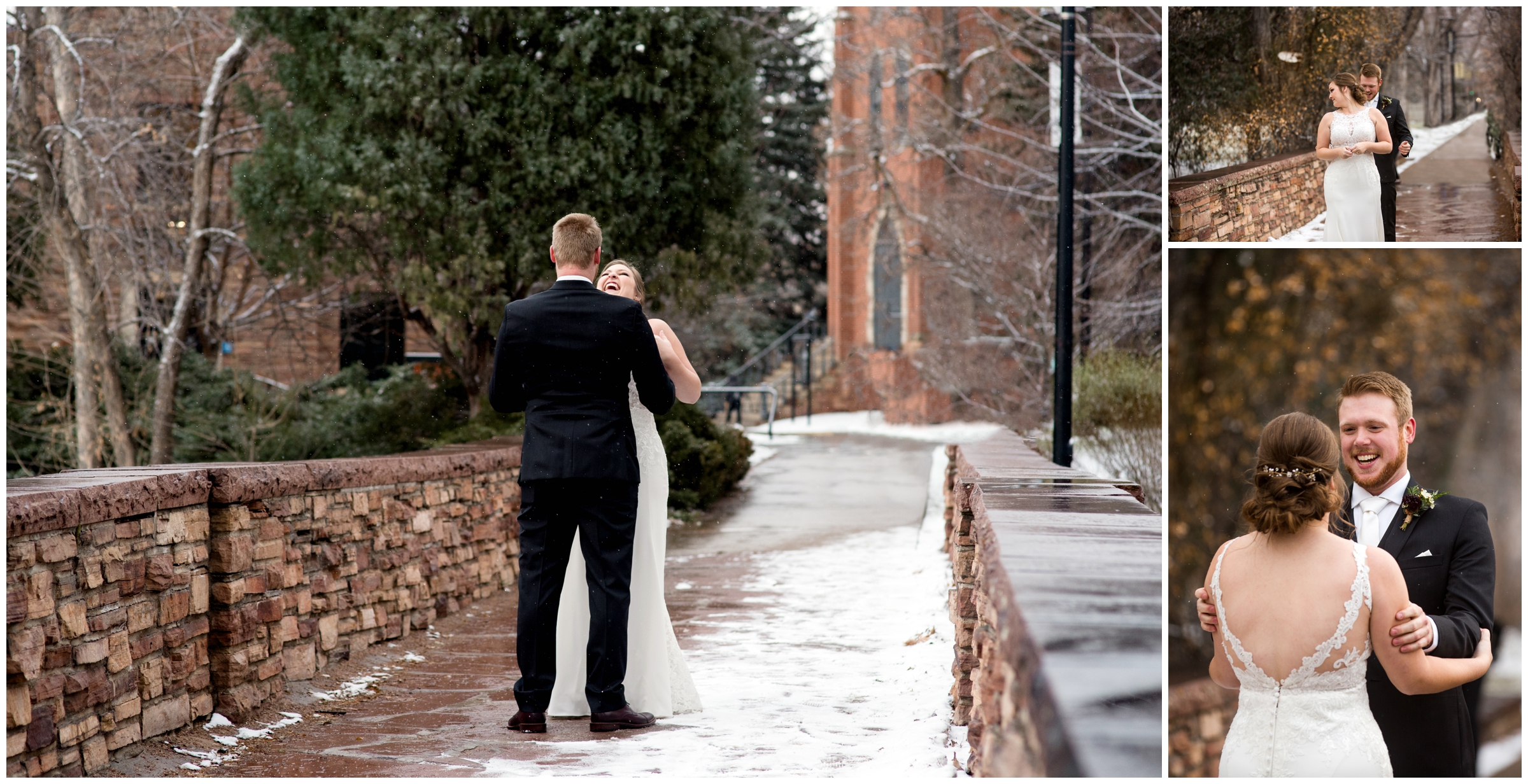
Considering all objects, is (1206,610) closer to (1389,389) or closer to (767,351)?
(1389,389)

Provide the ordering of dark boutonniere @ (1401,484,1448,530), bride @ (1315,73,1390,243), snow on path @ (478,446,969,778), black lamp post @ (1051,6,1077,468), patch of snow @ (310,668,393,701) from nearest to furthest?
dark boutonniere @ (1401,484,1448,530) < bride @ (1315,73,1390,243) < snow on path @ (478,446,969,778) < patch of snow @ (310,668,393,701) < black lamp post @ (1051,6,1077,468)

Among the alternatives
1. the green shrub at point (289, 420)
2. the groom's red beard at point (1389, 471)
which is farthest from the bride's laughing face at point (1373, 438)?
the green shrub at point (289, 420)

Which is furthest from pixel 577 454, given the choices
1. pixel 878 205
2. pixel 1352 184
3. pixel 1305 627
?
pixel 878 205

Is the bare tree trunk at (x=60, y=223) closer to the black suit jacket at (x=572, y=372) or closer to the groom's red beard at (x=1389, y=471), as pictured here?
the black suit jacket at (x=572, y=372)

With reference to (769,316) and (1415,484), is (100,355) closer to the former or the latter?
(1415,484)

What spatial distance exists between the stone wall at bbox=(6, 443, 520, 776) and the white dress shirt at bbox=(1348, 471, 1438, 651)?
3646mm

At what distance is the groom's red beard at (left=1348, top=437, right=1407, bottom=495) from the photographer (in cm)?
309

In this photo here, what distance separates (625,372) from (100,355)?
448 inches

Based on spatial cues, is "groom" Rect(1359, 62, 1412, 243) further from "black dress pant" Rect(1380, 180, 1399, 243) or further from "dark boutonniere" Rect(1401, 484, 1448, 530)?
"dark boutonniere" Rect(1401, 484, 1448, 530)

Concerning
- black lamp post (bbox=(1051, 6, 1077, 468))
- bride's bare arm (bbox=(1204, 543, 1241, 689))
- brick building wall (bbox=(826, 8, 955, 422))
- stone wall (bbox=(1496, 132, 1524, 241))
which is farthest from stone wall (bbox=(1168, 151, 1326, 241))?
brick building wall (bbox=(826, 8, 955, 422))

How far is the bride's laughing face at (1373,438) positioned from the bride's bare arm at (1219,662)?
368mm

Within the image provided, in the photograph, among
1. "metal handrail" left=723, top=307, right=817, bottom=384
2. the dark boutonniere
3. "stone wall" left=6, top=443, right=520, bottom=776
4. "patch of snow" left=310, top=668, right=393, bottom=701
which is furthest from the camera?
"metal handrail" left=723, top=307, right=817, bottom=384

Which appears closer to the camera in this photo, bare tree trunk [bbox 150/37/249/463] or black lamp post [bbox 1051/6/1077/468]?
black lamp post [bbox 1051/6/1077/468]

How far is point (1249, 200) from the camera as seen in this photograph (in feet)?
12.4
